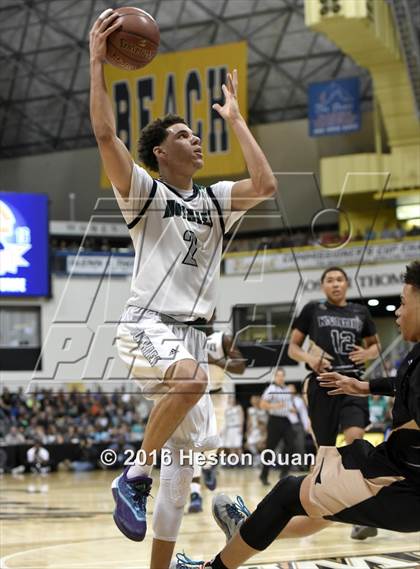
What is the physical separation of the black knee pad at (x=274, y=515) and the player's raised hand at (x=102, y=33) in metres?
2.28

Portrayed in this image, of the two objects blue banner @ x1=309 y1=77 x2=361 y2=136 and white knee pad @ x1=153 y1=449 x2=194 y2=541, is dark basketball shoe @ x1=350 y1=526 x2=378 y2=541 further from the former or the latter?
blue banner @ x1=309 y1=77 x2=361 y2=136

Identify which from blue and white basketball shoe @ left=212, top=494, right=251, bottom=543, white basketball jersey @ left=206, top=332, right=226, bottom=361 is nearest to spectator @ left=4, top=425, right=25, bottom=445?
white basketball jersey @ left=206, top=332, right=226, bottom=361

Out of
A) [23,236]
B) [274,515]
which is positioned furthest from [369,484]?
[23,236]

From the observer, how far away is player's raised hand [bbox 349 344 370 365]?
278 inches

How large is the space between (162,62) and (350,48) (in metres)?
8.50

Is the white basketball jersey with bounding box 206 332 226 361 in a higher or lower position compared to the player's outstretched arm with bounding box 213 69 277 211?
lower

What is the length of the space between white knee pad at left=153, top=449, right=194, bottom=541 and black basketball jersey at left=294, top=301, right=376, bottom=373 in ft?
9.25

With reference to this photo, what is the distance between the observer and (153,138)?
5.27m

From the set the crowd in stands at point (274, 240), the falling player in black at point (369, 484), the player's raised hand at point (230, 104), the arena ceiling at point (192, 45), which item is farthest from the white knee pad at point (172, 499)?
the arena ceiling at point (192, 45)

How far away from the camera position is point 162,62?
33.0 m

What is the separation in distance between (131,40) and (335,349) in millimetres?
3621

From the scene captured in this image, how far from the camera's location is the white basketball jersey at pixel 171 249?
4938mm

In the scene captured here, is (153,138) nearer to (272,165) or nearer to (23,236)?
→ (23,236)

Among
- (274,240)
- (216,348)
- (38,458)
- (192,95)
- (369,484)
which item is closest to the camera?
(369,484)
